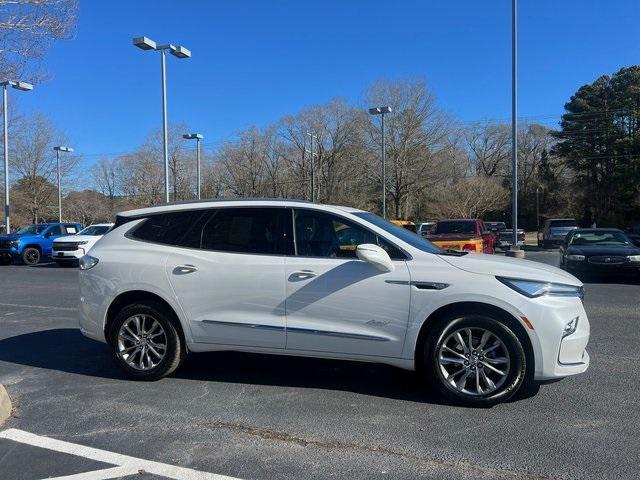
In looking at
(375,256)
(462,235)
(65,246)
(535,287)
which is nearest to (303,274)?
(375,256)

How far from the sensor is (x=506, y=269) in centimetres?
468

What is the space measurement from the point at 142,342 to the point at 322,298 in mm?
1900

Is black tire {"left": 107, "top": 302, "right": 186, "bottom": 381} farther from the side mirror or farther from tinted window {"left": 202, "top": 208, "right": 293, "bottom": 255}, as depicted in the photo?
the side mirror

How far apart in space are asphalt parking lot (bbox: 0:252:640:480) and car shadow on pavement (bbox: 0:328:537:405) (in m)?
0.02

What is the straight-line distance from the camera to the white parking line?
11.5 feet

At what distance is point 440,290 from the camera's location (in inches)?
183

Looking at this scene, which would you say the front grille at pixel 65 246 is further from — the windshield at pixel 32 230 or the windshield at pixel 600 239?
the windshield at pixel 600 239

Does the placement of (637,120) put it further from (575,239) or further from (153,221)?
(153,221)

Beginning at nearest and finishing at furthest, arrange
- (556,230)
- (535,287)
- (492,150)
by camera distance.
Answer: (535,287) → (556,230) → (492,150)

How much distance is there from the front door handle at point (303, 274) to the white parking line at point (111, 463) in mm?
1891

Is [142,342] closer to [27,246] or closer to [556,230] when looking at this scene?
[27,246]

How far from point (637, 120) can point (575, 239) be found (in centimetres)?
3980

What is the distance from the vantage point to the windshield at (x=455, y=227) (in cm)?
1611

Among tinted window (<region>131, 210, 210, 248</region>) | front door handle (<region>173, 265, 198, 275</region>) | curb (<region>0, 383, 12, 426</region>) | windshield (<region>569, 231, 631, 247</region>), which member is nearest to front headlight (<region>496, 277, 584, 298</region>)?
front door handle (<region>173, 265, 198, 275</region>)
